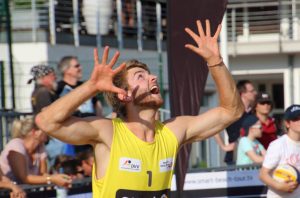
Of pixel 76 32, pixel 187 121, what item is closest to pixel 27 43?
pixel 76 32

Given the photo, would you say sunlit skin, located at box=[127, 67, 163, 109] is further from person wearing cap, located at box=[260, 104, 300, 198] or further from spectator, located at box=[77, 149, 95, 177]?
spectator, located at box=[77, 149, 95, 177]

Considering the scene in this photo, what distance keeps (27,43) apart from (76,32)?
102 centimetres

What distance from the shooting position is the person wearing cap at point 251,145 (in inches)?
454

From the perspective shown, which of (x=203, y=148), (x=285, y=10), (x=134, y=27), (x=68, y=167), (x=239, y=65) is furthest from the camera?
(x=239, y=65)

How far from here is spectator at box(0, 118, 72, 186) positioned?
9.30 m

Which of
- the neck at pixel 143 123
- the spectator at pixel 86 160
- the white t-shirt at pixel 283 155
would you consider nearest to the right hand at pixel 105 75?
the neck at pixel 143 123

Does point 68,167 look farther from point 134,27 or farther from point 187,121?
point 134,27

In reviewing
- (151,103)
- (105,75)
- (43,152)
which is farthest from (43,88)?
(105,75)

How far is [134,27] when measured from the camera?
17297 millimetres

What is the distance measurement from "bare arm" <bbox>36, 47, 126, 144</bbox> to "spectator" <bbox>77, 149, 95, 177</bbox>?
4.32 meters

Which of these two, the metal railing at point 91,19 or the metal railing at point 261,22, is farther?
the metal railing at point 261,22

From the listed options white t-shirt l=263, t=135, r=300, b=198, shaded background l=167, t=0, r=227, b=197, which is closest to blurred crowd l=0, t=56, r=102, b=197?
shaded background l=167, t=0, r=227, b=197

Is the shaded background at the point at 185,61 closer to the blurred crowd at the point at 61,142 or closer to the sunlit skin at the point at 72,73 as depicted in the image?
the blurred crowd at the point at 61,142

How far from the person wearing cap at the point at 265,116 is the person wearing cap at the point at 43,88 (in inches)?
109
